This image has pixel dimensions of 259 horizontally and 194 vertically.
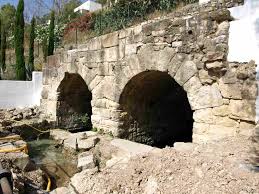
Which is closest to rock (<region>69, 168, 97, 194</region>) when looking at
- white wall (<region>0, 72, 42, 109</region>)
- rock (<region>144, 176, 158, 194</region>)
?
rock (<region>144, 176, 158, 194</region>)

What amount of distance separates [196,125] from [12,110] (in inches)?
310

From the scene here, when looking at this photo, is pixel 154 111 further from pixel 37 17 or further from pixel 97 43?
pixel 37 17

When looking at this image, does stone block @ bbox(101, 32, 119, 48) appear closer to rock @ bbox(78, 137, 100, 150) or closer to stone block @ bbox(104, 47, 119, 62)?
stone block @ bbox(104, 47, 119, 62)

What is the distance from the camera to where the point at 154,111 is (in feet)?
26.8

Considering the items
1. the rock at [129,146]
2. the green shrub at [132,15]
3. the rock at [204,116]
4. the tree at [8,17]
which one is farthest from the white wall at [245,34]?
the tree at [8,17]

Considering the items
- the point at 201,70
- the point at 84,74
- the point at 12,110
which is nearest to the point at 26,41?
the point at 12,110

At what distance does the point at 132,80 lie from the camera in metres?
6.80

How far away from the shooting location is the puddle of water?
6335 mm

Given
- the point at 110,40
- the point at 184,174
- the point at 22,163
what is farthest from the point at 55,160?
the point at 184,174

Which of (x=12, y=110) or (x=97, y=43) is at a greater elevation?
(x=97, y=43)

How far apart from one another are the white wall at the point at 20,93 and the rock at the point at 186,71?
25.3 ft

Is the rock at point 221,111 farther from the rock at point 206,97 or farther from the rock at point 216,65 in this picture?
the rock at point 216,65

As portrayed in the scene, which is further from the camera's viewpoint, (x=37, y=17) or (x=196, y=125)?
(x=37, y=17)

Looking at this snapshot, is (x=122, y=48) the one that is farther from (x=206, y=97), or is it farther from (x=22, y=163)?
(x=22, y=163)
